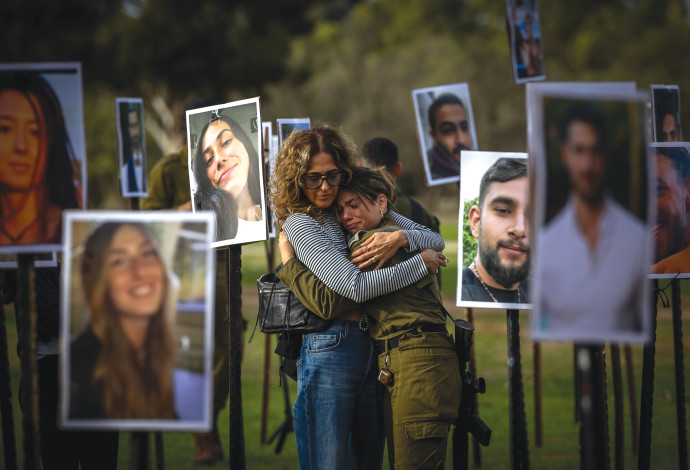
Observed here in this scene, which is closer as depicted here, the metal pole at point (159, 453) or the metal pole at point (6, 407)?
the metal pole at point (6, 407)

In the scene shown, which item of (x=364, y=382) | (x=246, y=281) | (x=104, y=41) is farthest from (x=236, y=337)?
(x=104, y=41)

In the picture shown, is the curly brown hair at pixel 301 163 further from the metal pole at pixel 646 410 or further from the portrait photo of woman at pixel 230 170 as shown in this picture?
the metal pole at pixel 646 410

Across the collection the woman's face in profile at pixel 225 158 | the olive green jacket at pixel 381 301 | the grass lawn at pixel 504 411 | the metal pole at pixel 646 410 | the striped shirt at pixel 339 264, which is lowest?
the grass lawn at pixel 504 411

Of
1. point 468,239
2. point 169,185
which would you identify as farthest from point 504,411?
point 468,239

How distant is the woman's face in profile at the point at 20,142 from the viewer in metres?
2.84

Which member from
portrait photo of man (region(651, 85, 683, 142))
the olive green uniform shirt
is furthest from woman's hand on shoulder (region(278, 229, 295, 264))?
portrait photo of man (region(651, 85, 683, 142))

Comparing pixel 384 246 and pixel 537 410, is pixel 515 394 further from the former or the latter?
pixel 537 410

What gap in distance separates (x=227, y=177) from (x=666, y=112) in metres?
2.84

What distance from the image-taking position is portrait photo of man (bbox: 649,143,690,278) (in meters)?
4.00

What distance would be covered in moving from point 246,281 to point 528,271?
604 inches

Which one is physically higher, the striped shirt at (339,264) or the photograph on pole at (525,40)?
the photograph on pole at (525,40)

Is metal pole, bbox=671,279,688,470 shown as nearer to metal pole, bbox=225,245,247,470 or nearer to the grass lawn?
the grass lawn

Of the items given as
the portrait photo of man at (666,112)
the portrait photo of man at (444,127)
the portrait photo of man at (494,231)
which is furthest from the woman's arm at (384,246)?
the portrait photo of man at (444,127)

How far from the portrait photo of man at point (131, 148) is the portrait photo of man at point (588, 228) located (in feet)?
13.8
